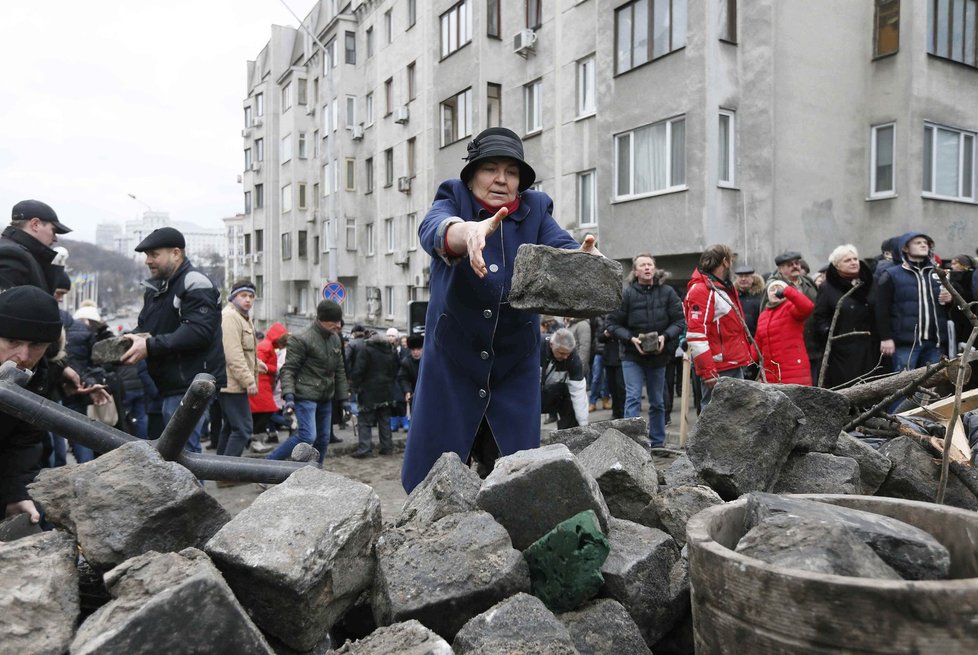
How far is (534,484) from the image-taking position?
93.0 inches

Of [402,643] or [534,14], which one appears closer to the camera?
[402,643]

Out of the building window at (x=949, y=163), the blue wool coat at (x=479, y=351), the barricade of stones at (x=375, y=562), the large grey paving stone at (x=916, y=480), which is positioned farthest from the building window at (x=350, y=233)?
the barricade of stones at (x=375, y=562)

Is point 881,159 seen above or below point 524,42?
below

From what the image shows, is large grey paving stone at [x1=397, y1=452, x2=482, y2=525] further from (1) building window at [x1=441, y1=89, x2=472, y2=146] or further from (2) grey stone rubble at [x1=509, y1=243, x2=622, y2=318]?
(1) building window at [x1=441, y1=89, x2=472, y2=146]

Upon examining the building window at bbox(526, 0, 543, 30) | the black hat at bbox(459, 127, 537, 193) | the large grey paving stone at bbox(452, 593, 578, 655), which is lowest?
the large grey paving stone at bbox(452, 593, 578, 655)

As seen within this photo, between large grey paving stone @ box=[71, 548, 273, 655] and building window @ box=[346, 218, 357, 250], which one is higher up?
building window @ box=[346, 218, 357, 250]

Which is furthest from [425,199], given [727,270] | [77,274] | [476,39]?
[77,274]

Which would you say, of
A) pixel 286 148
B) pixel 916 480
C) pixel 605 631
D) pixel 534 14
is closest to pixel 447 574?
pixel 605 631

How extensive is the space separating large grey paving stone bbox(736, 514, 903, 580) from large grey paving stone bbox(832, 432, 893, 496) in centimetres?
174

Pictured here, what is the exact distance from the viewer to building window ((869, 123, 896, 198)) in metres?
14.6

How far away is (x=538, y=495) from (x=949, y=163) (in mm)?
16253

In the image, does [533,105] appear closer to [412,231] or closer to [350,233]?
[412,231]

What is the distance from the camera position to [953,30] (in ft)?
49.4

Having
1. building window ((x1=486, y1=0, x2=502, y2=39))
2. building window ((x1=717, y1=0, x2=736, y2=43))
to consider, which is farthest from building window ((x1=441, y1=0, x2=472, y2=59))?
building window ((x1=717, y1=0, x2=736, y2=43))
